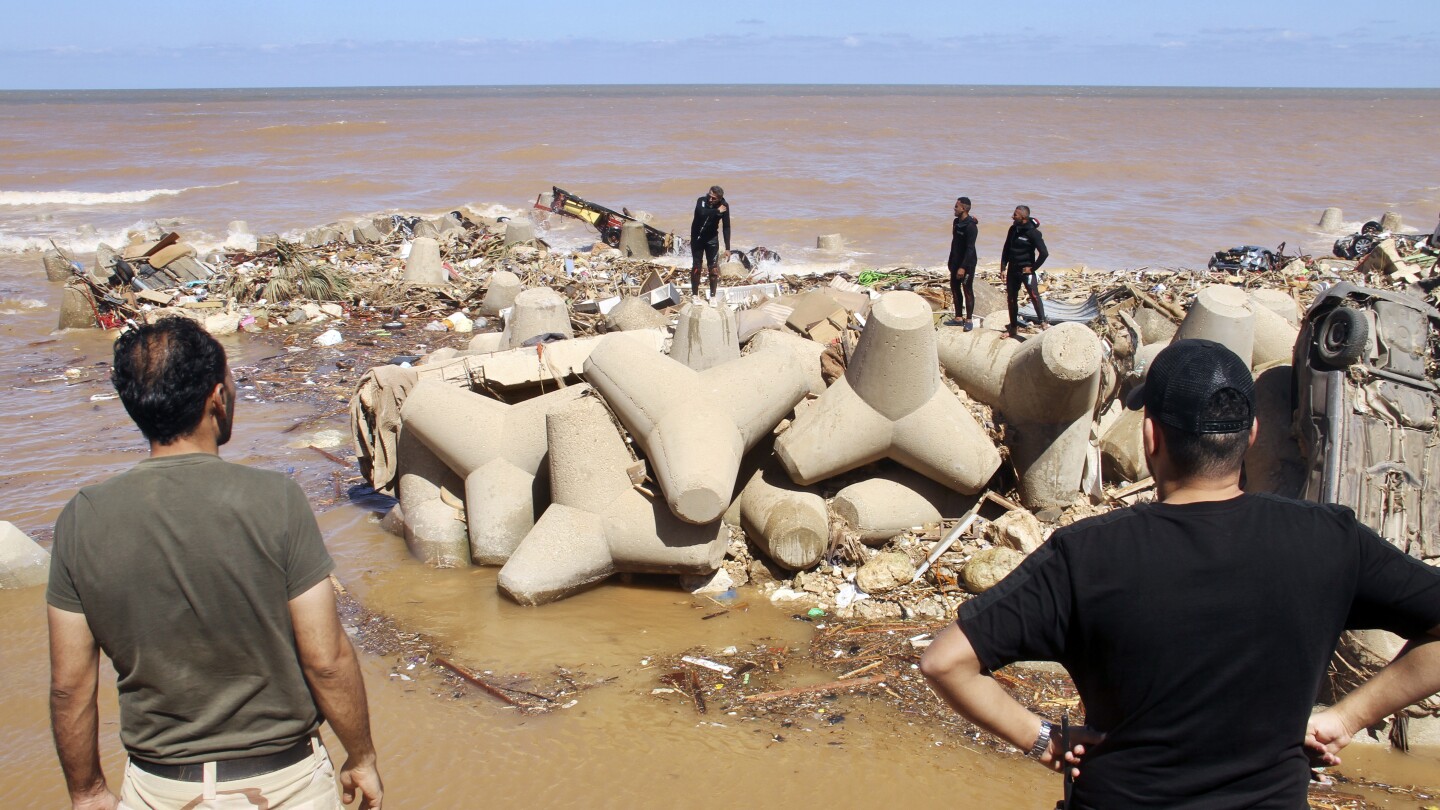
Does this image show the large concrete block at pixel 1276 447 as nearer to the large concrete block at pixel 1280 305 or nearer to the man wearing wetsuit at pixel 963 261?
the large concrete block at pixel 1280 305


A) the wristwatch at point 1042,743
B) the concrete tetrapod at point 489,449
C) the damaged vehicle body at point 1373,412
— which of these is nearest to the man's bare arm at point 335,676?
the wristwatch at point 1042,743

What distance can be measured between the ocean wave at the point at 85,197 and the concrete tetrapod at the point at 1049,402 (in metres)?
28.2

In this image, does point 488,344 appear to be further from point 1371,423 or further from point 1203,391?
point 1203,391

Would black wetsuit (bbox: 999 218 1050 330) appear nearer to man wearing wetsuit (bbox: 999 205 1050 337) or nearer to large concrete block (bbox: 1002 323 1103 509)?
man wearing wetsuit (bbox: 999 205 1050 337)

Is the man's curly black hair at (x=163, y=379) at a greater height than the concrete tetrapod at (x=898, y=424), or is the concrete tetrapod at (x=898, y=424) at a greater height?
the man's curly black hair at (x=163, y=379)

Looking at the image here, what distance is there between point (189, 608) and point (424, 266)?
12208mm

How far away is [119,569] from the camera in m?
2.10

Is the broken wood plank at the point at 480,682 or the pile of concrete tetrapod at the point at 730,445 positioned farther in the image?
the pile of concrete tetrapod at the point at 730,445

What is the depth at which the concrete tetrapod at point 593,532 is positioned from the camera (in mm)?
5582

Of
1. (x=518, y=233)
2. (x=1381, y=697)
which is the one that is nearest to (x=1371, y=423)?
(x=1381, y=697)

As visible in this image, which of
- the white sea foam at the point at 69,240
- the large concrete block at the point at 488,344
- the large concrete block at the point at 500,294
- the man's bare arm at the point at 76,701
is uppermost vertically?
the man's bare arm at the point at 76,701

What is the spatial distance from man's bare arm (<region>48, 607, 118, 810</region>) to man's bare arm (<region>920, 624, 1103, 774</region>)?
1.72 metres

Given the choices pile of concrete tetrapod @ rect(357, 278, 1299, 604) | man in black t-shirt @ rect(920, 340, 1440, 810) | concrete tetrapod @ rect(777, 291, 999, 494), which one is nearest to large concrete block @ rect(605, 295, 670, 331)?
pile of concrete tetrapod @ rect(357, 278, 1299, 604)

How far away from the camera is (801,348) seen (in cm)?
705
